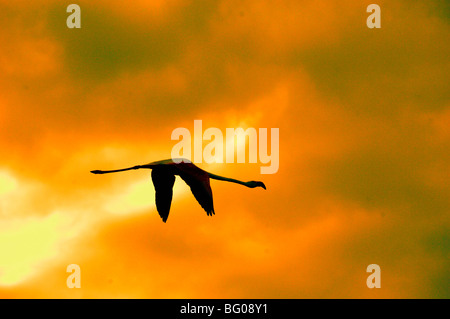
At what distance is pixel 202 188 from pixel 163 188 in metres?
1.71

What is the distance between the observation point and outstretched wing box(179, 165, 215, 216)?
11770 mm

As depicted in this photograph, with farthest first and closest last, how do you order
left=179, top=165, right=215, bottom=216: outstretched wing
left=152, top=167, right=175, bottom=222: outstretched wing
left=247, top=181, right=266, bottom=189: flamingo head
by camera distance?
left=247, top=181, right=266, bottom=189: flamingo head → left=152, top=167, right=175, bottom=222: outstretched wing → left=179, top=165, right=215, bottom=216: outstretched wing

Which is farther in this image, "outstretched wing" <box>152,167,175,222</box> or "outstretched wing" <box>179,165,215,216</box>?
"outstretched wing" <box>152,167,175,222</box>

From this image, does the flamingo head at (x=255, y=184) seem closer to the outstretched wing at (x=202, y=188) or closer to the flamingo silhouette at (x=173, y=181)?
the flamingo silhouette at (x=173, y=181)

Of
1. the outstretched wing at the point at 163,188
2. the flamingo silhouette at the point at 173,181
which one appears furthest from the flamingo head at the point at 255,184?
the outstretched wing at the point at 163,188

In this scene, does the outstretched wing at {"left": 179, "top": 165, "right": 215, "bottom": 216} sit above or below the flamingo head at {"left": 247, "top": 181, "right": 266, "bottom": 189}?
below

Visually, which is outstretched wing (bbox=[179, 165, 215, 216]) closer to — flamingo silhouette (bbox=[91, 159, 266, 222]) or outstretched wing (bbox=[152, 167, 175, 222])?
flamingo silhouette (bbox=[91, 159, 266, 222])

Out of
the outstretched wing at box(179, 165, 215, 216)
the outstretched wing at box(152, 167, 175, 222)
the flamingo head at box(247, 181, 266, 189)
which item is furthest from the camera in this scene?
the flamingo head at box(247, 181, 266, 189)

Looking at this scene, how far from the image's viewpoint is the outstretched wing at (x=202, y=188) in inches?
463

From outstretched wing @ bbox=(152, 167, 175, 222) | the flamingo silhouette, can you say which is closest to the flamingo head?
the flamingo silhouette

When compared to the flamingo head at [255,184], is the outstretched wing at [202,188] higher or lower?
lower

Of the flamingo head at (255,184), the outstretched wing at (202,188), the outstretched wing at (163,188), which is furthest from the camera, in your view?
the flamingo head at (255,184)
